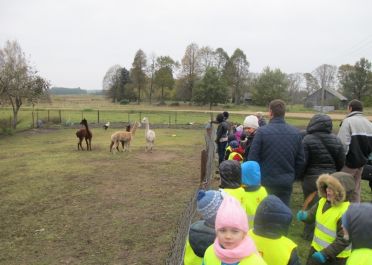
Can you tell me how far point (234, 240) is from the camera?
2250mm

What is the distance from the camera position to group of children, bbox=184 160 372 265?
2.27 metres

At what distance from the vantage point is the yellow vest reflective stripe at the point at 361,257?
2.44m

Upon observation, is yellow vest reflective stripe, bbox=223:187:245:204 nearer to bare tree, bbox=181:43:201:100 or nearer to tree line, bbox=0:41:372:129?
tree line, bbox=0:41:372:129

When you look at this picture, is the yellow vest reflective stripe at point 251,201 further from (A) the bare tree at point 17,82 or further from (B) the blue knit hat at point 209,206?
(A) the bare tree at point 17,82

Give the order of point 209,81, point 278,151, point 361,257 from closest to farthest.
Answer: point 361,257
point 278,151
point 209,81

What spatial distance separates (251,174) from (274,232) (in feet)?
3.70

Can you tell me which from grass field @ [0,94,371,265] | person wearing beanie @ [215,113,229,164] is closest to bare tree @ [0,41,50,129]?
grass field @ [0,94,371,265]

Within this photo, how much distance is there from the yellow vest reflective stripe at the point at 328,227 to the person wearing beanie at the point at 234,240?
4.79ft

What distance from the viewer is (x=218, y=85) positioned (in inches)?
2231

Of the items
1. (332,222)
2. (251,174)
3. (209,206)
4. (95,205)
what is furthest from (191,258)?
(95,205)

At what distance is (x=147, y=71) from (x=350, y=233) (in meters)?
66.7

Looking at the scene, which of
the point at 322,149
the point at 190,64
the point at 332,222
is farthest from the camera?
the point at 190,64

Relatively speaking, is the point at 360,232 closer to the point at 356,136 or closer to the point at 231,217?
the point at 231,217

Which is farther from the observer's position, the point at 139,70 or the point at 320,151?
the point at 139,70
